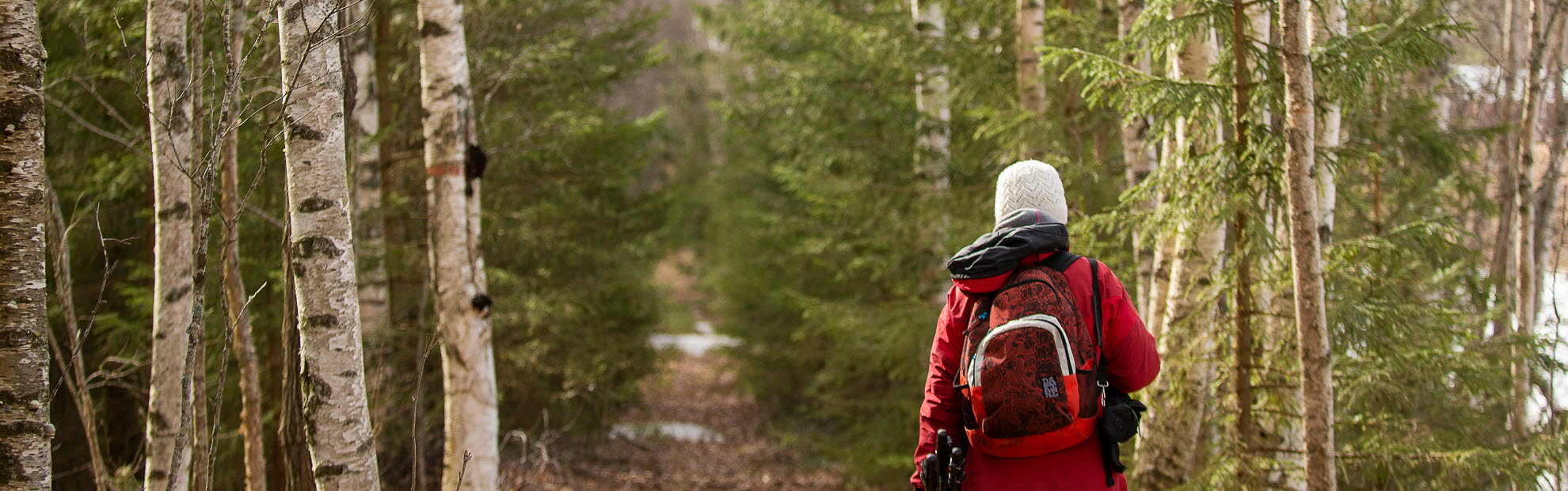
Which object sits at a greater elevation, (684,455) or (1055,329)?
(1055,329)

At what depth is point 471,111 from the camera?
4.70 metres

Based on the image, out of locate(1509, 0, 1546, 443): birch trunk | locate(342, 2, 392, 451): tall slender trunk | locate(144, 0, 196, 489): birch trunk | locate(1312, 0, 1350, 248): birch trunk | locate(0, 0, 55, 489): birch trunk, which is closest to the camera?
locate(0, 0, 55, 489): birch trunk

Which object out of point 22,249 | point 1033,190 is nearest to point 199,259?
point 22,249

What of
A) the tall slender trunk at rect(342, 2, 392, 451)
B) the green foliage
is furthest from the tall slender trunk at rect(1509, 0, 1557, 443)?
the tall slender trunk at rect(342, 2, 392, 451)

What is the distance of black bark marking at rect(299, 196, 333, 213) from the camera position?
309 cm

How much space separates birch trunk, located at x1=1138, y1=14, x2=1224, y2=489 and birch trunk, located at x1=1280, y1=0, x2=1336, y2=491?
520 mm

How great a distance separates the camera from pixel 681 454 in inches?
454

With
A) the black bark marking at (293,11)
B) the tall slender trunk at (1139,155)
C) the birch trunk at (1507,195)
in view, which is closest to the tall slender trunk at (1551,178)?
the birch trunk at (1507,195)

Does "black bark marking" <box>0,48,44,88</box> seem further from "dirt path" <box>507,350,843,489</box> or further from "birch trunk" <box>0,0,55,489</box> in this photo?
"dirt path" <box>507,350,843,489</box>

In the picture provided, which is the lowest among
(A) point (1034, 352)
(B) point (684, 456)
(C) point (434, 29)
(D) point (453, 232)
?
(B) point (684, 456)

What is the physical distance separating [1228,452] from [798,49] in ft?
31.5

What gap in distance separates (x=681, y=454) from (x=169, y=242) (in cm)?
827

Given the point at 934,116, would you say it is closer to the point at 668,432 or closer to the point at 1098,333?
the point at 1098,333

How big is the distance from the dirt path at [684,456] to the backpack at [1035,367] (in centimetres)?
635
